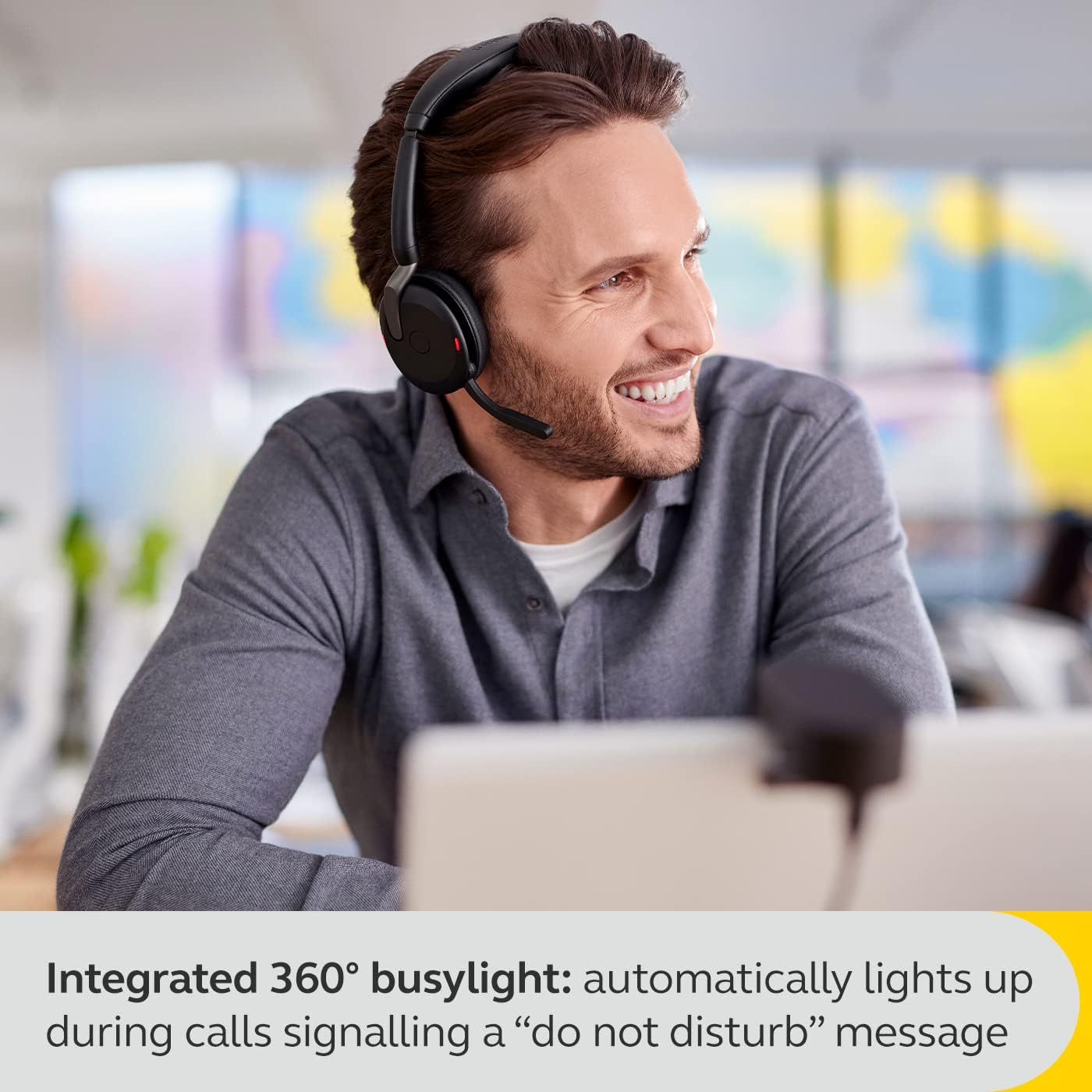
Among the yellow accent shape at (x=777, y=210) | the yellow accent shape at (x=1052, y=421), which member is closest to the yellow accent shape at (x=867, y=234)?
the yellow accent shape at (x=777, y=210)

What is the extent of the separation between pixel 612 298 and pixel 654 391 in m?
0.10

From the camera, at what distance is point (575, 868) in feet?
1.55

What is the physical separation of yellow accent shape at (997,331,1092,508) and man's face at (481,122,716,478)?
510 cm

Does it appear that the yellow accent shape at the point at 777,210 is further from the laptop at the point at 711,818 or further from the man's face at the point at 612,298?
the laptop at the point at 711,818

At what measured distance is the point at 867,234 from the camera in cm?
571

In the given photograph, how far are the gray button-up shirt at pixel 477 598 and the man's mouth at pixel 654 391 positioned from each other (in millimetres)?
94

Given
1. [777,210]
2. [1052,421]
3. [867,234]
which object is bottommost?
[1052,421]
